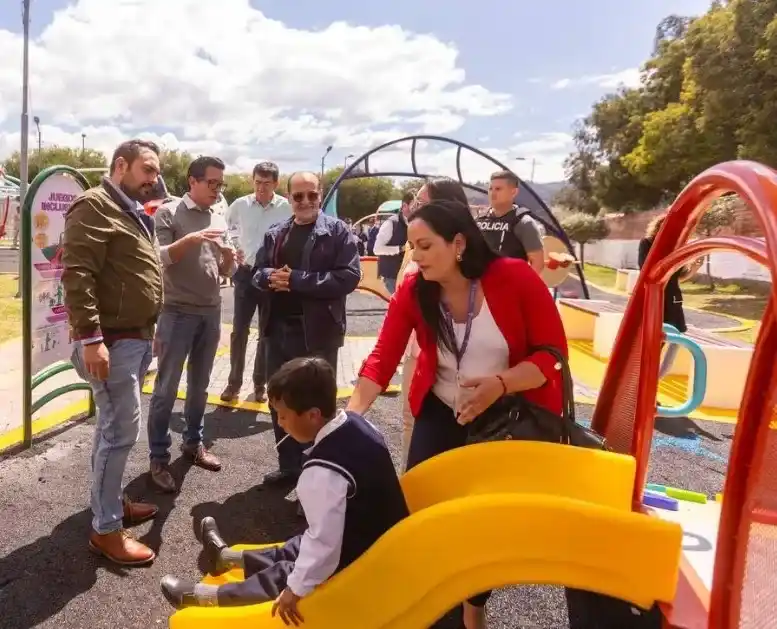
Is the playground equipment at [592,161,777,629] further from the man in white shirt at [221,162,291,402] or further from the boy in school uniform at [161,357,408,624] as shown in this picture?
the man in white shirt at [221,162,291,402]

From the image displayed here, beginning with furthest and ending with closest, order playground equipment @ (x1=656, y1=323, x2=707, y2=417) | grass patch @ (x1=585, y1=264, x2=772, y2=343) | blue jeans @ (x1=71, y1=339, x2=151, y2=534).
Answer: grass patch @ (x1=585, y1=264, x2=772, y2=343) → playground equipment @ (x1=656, y1=323, x2=707, y2=417) → blue jeans @ (x1=71, y1=339, x2=151, y2=534)

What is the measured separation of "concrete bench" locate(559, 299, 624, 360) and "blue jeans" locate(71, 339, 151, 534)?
669 cm

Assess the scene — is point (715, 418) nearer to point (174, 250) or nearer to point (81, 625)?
point (174, 250)

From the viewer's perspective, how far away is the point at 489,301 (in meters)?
2.42

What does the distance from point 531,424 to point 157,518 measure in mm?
2213

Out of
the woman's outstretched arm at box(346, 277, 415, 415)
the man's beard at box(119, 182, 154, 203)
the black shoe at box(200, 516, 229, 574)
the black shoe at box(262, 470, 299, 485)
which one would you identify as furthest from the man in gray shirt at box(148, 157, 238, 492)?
the woman's outstretched arm at box(346, 277, 415, 415)

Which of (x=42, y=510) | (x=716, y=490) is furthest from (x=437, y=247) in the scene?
(x=716, y=490)

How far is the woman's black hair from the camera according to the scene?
2.37m

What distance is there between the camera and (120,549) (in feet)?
9.89

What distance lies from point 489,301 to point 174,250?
2097mm

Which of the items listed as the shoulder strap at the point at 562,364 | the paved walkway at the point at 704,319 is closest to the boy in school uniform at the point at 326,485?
the shoulder strap at the point at 562,364

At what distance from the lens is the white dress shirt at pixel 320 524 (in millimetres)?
1977

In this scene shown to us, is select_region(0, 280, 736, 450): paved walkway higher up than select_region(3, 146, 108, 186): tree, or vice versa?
select_region(3, 146, 108, 186): tree

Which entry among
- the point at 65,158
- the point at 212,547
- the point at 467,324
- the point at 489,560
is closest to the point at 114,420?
the point at 212,547
